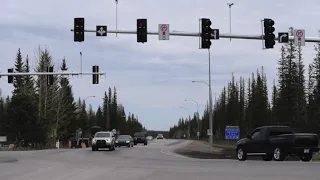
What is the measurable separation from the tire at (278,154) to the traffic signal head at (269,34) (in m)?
6.81

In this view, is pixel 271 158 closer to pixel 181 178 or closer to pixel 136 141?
pixel 181 178

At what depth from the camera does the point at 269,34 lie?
24.0 meters

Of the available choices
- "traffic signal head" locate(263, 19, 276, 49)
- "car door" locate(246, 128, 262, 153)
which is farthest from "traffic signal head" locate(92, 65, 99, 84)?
"traffic signal head" locate(263, 19, 276, 49)

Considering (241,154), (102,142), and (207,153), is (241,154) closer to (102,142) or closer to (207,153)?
(207,153)

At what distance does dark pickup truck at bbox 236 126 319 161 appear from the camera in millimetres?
27312

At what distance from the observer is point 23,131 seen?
189ft

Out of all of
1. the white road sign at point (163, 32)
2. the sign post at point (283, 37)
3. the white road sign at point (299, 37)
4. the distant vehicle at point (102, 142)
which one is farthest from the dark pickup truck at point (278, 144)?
the distant vehicle at point (102, 142)

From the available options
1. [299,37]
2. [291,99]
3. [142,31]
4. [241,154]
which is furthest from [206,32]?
[291,99]

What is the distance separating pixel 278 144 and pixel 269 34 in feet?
23.2

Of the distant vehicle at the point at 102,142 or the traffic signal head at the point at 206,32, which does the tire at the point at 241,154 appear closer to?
the traffic signal head at the point at 206,32

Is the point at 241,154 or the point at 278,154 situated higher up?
the point at 278,154

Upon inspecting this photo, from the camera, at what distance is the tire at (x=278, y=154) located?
27.7 m

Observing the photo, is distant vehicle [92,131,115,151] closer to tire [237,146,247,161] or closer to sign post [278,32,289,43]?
tire [237,146,247,161]

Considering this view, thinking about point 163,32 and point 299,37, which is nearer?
point 163,32
